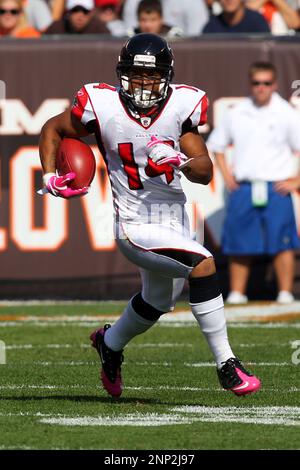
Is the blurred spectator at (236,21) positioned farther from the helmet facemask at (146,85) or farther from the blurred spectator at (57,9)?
the helmet facemask at (146,85)

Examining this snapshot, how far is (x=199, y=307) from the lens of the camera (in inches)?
210

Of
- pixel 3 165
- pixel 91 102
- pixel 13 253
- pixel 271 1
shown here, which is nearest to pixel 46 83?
pixel 3 165

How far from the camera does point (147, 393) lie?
19.1 ft

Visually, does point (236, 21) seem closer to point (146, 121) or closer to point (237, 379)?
point (146, 121)

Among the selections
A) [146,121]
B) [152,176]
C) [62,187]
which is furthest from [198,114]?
[62,187]

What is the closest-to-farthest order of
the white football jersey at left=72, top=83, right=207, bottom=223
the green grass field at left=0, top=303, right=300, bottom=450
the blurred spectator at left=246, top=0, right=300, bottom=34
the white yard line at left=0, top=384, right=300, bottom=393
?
the green grass field at left=0, top=303, right=300, bottom=450, the white football jersey at left=72, top=83, right=207, bottom=223, the white yard line at left=0, top=384, right=300, bottom=393, the blurred spectator at left=246, top=0, right=300, bottom=34

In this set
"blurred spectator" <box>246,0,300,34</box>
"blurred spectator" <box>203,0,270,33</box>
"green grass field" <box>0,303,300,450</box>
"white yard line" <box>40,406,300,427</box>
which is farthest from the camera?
"blurred spectator" <box>246,0,300,34</box>

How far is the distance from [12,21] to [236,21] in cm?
198

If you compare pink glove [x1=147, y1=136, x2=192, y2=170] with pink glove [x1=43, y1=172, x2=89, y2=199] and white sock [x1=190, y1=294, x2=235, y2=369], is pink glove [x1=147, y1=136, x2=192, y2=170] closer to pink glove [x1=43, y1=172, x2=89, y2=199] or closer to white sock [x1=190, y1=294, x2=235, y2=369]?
pink glove [x1=43, y1=172, x2=89, y2=199]

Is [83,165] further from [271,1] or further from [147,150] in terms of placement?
[271,1]

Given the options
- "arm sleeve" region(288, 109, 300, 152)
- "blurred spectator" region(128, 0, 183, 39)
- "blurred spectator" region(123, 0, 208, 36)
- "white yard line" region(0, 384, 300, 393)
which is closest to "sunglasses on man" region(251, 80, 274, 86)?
"arm sleeve" region(288, 109, 300, 152)

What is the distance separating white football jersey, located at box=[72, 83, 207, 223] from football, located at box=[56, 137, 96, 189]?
0.11 meters

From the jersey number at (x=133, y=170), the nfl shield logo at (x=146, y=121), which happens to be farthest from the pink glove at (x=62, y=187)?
the nfl shield logo at (x=146, y=121)

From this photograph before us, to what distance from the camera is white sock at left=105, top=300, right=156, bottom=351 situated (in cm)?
564
